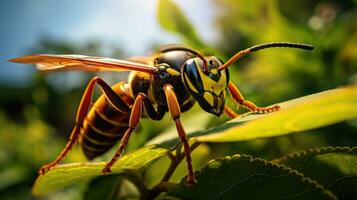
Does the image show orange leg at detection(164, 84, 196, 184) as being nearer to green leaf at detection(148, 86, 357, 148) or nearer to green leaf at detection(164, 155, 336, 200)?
green leaf at detection(164, 155, 336, 200)

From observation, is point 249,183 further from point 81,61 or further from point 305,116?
point 81,61

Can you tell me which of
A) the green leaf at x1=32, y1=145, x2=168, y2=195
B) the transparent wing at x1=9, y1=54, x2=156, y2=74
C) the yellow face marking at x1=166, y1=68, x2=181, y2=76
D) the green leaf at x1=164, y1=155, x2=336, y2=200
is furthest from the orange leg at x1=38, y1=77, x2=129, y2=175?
the green leaf at x1=164, y1=155, x2=336, y2=200

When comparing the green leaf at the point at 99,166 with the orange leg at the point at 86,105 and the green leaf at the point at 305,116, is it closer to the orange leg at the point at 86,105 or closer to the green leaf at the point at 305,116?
the green leaf at the point at 305,116

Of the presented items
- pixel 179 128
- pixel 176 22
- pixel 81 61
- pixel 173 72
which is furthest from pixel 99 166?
pixel 176 22

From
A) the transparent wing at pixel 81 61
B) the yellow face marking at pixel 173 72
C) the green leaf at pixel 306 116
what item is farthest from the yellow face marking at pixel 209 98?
the green leaf at pixel 306 116

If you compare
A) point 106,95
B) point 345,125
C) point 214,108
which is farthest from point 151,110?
point 345,125
